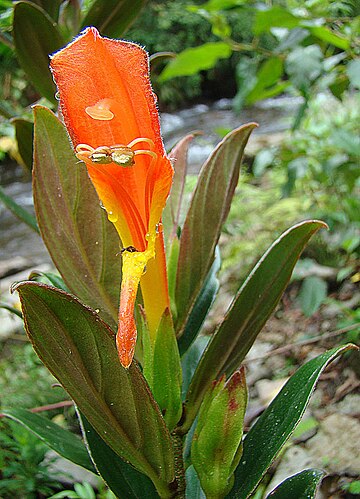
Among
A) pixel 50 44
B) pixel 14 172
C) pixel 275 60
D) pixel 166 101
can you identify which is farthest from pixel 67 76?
pixel 166 101

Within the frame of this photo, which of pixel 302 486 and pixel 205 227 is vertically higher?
pixel 205 227

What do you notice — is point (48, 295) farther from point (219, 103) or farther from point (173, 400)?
point (219, 103)

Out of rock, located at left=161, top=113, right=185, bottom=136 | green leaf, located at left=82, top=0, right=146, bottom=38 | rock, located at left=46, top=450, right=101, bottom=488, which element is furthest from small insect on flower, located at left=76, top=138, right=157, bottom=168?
rock, located at left=161, top=113, right=185, bottom=136

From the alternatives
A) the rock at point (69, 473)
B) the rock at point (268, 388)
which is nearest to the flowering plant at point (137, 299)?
Result: the rock at point (69, 473)

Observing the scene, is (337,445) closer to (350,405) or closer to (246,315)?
(350,405)

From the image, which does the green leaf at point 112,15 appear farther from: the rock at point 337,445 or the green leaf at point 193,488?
the rock at point 337,445

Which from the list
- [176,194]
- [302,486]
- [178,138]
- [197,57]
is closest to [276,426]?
[302,486]
